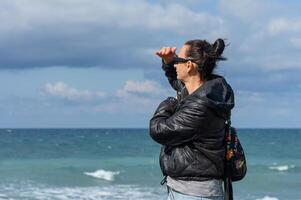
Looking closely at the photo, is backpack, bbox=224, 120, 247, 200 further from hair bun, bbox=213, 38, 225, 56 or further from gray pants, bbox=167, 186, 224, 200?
hair bun, bbox=213, 38, 225, 56

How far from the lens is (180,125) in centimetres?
325

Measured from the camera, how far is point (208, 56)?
338cm

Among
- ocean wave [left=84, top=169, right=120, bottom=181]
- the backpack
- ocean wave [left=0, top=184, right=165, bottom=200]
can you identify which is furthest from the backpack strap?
ocean wave [left=84, top=169, right=120, bottom=181]

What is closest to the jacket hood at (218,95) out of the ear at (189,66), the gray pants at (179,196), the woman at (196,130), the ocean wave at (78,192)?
the woman at (196,130)

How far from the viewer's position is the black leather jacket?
10.7 ft

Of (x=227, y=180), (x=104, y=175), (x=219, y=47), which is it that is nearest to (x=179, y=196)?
(x=227, y=180)

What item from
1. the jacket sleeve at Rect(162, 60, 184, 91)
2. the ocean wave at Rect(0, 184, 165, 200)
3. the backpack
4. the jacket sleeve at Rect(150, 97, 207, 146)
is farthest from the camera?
the ocean wave at Rect(0, 184, 165, 200)

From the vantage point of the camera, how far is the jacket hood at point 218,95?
3262 millimetres

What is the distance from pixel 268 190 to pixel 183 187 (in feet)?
56.0

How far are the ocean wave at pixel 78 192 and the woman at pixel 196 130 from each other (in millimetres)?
13484

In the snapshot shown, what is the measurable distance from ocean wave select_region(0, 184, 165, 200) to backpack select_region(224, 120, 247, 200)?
13.4 meters

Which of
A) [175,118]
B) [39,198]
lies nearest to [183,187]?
[175,118]

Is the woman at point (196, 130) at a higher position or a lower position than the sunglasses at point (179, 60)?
lower

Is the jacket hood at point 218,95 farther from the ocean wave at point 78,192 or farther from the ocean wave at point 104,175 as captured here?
the ocean wave at point 104,175
